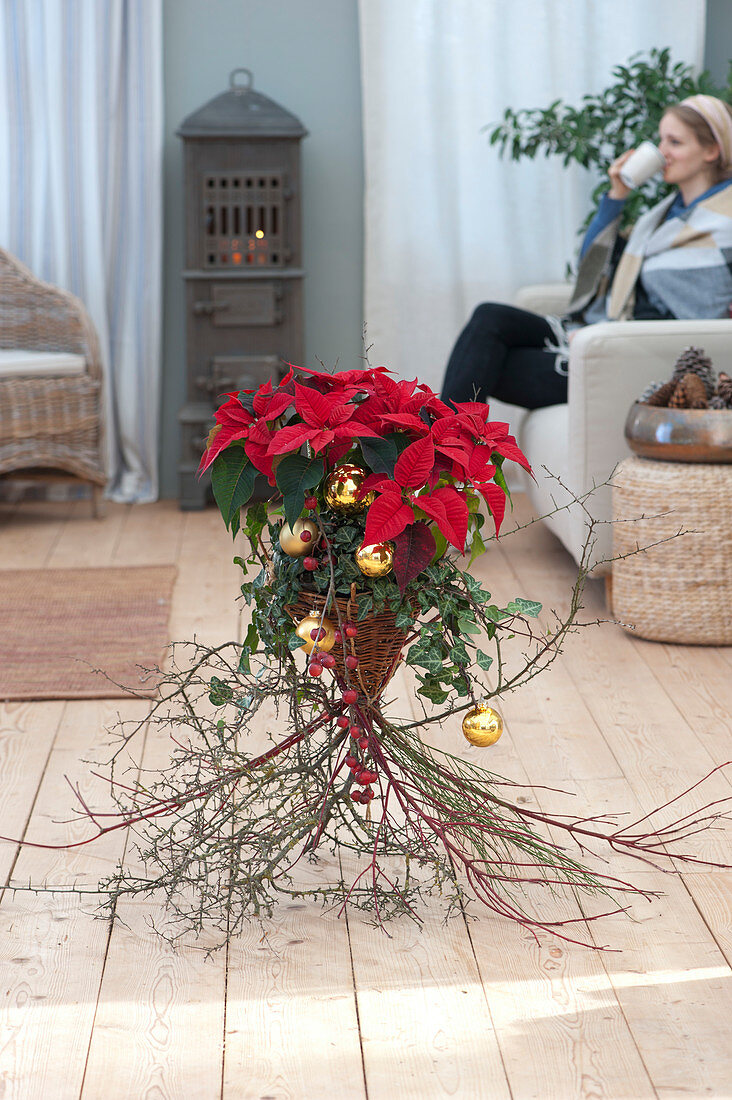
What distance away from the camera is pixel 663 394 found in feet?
7.45

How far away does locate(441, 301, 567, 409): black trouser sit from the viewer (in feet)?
9.70

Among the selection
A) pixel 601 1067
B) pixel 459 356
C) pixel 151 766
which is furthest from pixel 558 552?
pixel 601 1067

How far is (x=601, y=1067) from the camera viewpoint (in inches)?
42.2

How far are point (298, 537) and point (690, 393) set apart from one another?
49.7 inches

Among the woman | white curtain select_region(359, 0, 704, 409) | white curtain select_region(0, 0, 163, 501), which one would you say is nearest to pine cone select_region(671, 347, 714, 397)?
the woman

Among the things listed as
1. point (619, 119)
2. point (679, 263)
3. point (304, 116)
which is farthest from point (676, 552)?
point (304, 116)

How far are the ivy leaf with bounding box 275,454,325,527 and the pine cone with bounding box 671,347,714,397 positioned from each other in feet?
4.15

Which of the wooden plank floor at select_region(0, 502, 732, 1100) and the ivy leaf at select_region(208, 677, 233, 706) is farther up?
the ivy leaf at select_region(208, 677, 233, 706)

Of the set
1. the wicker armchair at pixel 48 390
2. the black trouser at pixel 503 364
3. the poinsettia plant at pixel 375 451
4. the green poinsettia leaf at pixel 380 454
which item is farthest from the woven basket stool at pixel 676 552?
the wicker armchair at pixel 48 390

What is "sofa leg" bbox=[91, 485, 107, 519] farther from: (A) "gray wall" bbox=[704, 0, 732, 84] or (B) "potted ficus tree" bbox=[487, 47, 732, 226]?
(A) "gray wall" bbox=[704, 0, 732, 84]

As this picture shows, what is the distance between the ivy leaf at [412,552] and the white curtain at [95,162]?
2702 mm

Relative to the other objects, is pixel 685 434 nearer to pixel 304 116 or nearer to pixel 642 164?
pixel 642 164

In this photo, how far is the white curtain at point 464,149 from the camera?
3607 mm

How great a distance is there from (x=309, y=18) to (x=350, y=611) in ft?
9.87
